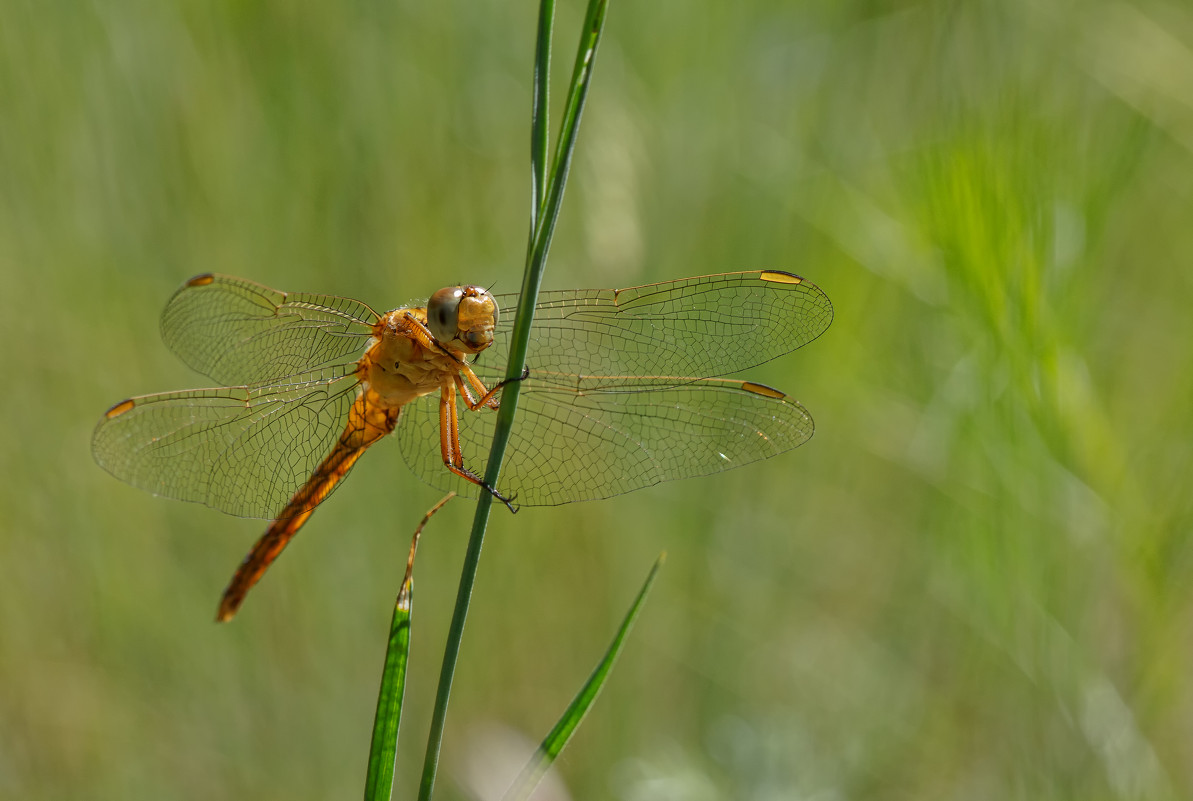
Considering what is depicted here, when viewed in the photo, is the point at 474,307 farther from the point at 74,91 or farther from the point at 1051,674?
the point at 74,91

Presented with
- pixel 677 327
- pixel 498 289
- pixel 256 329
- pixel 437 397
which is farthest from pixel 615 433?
pixel 498 289

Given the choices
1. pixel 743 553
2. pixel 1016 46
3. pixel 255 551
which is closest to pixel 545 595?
pixel 743 553

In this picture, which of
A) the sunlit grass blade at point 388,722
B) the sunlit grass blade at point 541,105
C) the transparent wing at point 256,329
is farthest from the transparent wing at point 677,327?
the sunlit grass blade at point 388,722

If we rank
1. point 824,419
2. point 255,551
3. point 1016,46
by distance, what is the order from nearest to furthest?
1. point 255,551
2. point 1016,46
3. point 824,419

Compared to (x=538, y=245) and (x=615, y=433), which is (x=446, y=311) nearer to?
(x=615, y=433)

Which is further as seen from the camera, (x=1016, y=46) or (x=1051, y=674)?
(x=1016, y=46)

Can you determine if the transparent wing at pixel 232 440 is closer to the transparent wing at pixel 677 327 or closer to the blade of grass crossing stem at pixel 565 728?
the transparent wing at pixel 677 327
